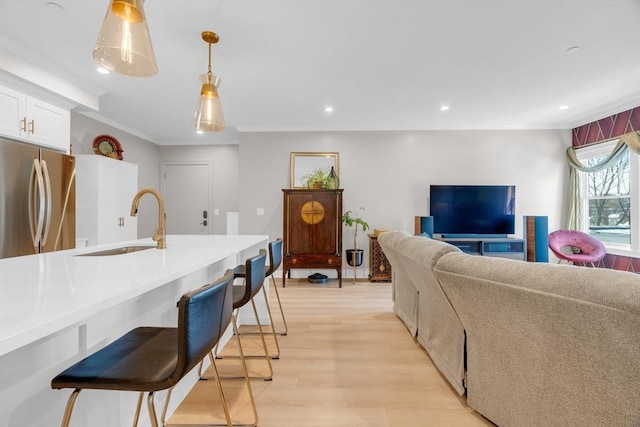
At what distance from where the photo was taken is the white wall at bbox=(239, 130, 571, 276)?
475 cm

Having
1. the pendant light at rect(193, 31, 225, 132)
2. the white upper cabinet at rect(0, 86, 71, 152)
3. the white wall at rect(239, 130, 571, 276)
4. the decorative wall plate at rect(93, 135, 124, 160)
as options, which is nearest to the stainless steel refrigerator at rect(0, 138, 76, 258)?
the white upper cabinet at rect(0, 86, 71, 152)

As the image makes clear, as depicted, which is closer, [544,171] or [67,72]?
[67,72]

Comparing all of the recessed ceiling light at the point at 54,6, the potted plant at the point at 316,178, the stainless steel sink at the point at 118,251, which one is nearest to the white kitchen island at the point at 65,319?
the stainless steel sink at the point at 118,251

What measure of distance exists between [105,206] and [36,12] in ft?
6.96

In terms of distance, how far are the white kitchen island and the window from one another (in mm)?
4958

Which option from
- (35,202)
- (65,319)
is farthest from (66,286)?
(35,202)

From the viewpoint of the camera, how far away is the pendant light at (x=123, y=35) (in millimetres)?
1243

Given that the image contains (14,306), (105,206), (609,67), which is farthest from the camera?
(105,206)

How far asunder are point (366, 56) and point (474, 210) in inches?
122

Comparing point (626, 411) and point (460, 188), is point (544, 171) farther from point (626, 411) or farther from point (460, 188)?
point (626, 411)

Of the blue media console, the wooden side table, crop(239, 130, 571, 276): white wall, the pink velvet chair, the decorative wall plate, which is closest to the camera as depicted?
the pink velvet chair

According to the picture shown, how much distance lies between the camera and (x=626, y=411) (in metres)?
0.88

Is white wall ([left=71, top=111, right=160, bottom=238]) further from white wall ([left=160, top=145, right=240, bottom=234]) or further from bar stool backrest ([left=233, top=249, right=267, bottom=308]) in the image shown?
bar stool backrest ([left=233, top=249, right=267, bottom=308])

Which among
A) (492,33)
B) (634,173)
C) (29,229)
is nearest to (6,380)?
(29,229)
